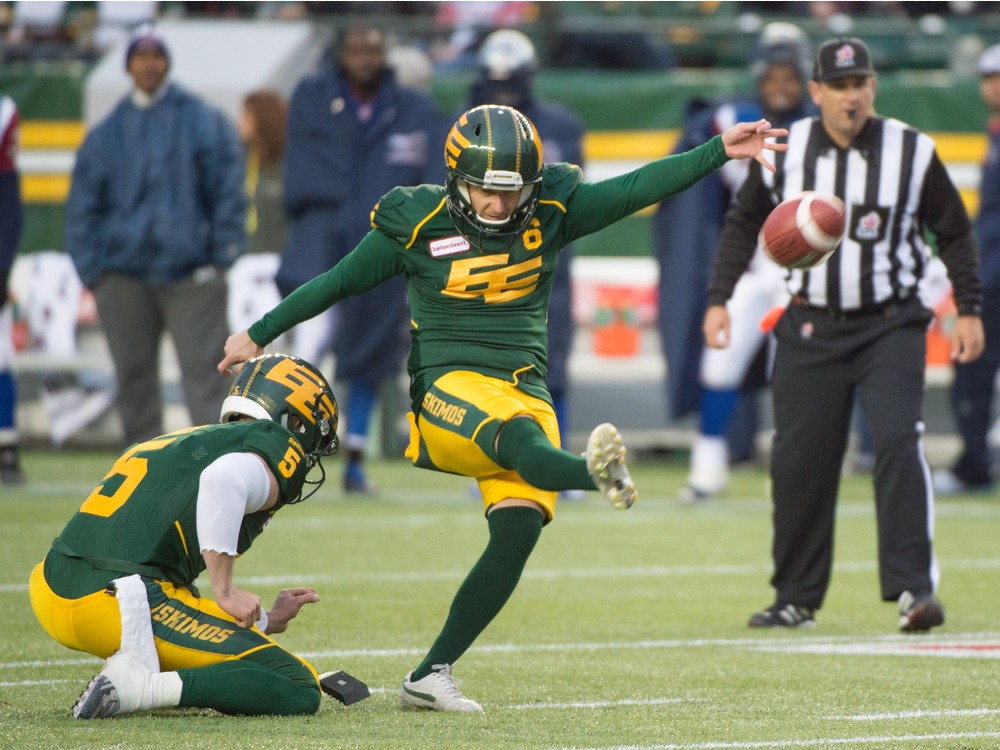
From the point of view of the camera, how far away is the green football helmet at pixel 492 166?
15.1ft

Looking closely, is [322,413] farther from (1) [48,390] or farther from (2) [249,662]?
(1) [48,390]

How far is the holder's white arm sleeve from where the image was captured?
172 inches

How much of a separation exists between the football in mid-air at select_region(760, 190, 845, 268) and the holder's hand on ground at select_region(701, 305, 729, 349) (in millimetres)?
700

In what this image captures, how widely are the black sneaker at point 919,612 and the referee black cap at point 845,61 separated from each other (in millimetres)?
1694

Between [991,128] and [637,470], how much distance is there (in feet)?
9.93

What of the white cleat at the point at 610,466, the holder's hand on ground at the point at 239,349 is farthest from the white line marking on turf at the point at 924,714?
the holder's hand on ground at the point at 239,349

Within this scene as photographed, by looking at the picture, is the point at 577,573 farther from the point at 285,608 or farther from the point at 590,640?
the point at 285,608

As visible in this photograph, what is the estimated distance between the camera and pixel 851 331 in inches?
245

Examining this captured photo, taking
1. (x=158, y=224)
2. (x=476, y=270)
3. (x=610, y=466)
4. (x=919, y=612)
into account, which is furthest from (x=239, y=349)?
(x=158, y=224)

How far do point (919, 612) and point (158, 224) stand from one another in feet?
16.1

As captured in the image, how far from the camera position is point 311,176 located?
401 inches

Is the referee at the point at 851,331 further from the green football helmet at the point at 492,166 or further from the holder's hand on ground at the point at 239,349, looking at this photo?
the holder's hand on ground at the point at 239,349

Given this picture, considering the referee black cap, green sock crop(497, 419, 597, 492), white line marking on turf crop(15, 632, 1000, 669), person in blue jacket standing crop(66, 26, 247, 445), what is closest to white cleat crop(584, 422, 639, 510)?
green sock crop(497, 419, 597, 492)

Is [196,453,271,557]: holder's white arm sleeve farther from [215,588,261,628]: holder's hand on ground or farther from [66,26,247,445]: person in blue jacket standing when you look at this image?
[66,26,247,445]: person in blue jacket standing
